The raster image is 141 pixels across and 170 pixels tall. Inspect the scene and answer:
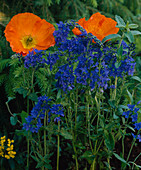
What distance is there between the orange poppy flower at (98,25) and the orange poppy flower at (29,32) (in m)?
0.20

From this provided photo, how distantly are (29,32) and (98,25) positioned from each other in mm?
441

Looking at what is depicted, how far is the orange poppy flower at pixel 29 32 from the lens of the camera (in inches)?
56.4

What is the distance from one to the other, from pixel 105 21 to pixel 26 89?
2.08ft

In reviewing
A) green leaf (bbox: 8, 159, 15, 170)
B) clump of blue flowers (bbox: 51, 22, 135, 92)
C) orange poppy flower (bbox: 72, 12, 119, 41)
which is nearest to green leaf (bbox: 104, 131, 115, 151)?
clump of blue flowers (bbox: 51, 22, 135, 92)

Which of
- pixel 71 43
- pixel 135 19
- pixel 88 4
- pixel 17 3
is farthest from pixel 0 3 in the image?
pixel 135 19

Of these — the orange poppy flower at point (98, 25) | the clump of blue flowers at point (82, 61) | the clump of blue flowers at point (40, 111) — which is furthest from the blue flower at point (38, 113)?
the orange poppy flower at point (98, 25)

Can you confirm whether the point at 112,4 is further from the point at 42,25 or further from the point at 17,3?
the point at 42,25

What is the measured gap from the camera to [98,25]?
1460mm

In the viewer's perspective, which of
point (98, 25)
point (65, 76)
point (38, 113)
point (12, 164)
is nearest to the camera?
point (65, 76)

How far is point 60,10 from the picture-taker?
2.49 meters

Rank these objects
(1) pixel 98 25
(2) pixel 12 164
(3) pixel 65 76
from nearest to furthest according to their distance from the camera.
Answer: (3) pixel 65 76 < (1) pixel 98 25 < (2) pixel 12 164

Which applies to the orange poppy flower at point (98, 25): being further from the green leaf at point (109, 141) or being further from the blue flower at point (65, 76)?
the green leaf at point (109, 141)

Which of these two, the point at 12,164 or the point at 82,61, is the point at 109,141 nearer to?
the point at 82,61

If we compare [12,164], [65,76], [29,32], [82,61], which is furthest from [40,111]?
[12,164]
